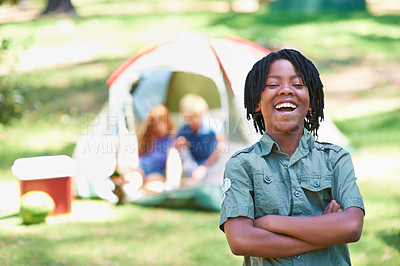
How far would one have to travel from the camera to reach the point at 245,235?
1894mm

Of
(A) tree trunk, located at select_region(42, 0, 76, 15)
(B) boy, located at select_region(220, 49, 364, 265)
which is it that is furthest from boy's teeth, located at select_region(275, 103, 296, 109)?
(A) tree trunk, located at select_region(42, 0, 76, 15)

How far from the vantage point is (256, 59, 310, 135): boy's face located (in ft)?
6.56

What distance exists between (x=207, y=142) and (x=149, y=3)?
11739 millimetres

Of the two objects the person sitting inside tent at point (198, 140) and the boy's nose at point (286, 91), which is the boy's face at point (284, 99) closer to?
the boy's nose at point (286, 91)

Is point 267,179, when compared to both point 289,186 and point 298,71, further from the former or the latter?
→ point 298,71

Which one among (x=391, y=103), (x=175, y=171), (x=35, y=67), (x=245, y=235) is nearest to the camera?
(x=245, y=235)

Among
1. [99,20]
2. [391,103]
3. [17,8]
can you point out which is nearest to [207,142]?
[391,103]

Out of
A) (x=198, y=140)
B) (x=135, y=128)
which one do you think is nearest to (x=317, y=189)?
(x=198, y=140)

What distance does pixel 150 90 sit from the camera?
7.09m

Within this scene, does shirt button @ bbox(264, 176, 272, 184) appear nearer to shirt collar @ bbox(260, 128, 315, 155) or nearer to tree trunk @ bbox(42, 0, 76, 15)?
shirt collar @ bbox(260, 128, 315, 155)

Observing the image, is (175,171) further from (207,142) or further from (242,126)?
(242,126)

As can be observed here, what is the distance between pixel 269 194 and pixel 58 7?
504 inches

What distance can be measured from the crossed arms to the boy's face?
34 cm

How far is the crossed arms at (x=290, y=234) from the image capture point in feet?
6.13
